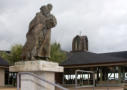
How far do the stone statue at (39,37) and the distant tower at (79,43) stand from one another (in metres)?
68.1

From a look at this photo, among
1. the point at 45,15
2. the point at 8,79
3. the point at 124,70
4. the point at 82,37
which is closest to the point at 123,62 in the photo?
the point at 124,70

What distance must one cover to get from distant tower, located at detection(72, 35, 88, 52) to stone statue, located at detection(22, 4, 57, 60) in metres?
68.1

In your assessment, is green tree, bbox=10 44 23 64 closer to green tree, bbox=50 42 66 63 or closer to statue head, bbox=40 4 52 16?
green tree, bbox=50 42 66 63

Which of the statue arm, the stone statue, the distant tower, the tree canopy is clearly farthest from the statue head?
the distant tower

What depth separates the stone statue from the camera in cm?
778

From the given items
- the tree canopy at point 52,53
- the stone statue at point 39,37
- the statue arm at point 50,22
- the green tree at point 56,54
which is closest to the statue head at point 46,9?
the stone statue at point 39,37

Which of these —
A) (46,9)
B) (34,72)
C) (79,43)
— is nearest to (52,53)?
(46,9)

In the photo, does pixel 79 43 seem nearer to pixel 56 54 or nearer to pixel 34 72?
pixel 56 54

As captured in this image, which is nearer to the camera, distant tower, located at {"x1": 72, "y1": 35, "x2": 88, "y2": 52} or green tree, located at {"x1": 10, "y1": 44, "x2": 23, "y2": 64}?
green tree, located at {"x1": 10, "y1": 44, "x2": 23, "y2": 64}

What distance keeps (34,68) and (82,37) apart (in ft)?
240

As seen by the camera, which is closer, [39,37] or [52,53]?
[39,37]

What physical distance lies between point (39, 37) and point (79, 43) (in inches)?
2746

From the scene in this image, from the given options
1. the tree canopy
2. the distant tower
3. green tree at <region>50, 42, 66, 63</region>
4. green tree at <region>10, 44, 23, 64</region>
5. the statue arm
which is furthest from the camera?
the distant tower

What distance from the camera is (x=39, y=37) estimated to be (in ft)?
25.8
